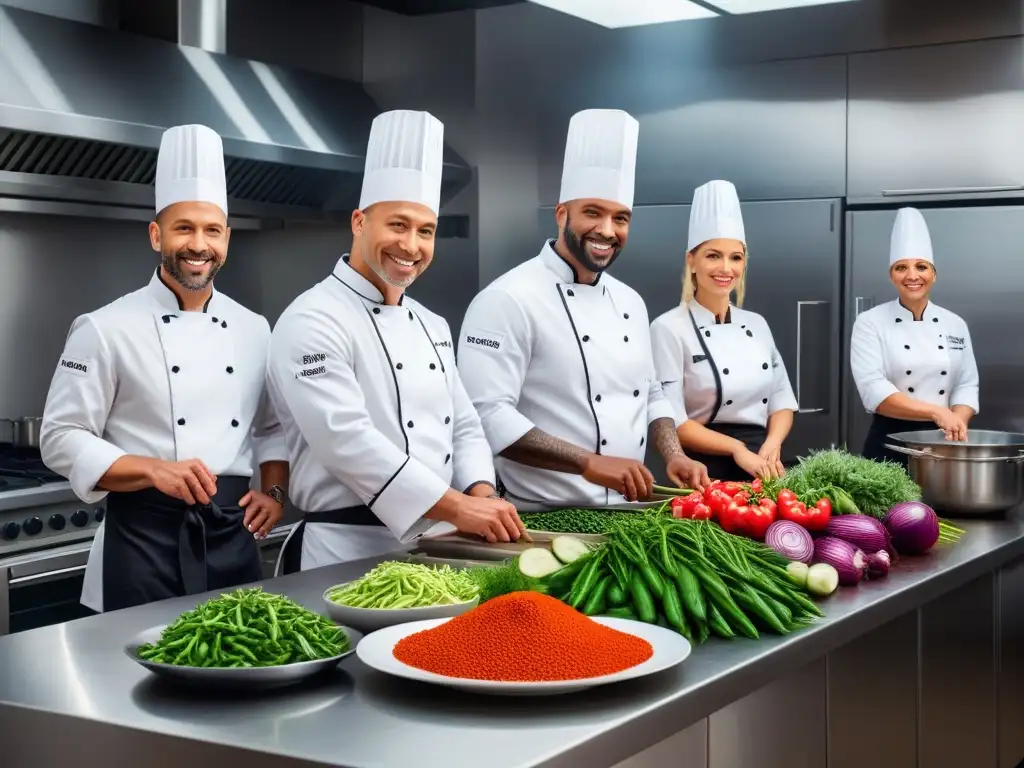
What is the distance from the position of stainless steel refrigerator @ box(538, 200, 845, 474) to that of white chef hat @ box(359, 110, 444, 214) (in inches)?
96.2

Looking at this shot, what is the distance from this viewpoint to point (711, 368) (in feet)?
13.3

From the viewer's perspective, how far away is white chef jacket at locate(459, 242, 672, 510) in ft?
10.3

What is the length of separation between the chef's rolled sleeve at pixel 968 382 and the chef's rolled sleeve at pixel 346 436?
2.87 metres

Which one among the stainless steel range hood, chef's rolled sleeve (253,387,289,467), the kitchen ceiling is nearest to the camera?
chef's rolled sleeve (253,387,289,467)

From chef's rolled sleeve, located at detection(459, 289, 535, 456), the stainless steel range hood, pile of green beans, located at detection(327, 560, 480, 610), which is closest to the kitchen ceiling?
the stainless steel range hood

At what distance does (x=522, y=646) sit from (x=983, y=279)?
3674 millimetres

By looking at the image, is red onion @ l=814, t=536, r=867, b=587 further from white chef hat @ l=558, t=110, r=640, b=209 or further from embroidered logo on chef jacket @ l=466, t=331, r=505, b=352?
white chef hat @ l=558, t=110, r=640, b=209

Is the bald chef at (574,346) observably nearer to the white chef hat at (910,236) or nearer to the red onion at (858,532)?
the red onion at (858,532)

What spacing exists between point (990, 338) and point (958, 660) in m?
2.27

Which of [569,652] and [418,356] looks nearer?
[569,652]

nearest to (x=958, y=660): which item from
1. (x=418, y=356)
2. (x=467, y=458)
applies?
(x=467, y=458)

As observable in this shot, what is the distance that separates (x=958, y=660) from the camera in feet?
9.30

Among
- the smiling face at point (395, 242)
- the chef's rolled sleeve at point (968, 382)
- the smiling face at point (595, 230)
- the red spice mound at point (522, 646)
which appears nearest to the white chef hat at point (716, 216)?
the smiling face at point (595, 230)

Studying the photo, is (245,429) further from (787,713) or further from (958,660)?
(958,660)
